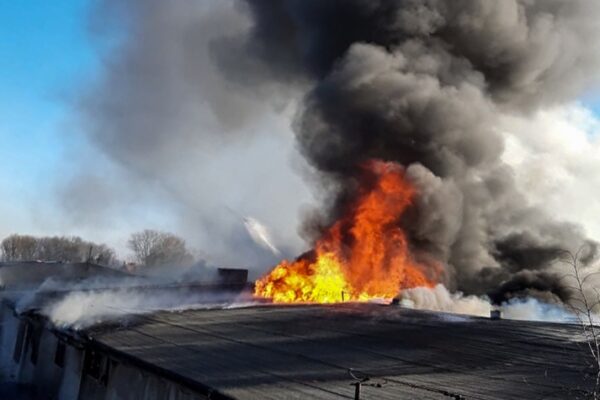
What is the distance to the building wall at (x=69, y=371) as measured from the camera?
30.7 feet

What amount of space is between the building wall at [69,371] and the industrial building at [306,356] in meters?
0.04

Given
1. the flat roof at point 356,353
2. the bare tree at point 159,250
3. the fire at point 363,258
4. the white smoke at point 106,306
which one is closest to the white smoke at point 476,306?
the fire at point 363,258

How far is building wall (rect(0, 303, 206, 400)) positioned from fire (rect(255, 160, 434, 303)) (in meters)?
7.59

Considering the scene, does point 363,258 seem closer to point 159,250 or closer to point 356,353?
point 356,353

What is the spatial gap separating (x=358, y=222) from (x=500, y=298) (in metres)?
10.5

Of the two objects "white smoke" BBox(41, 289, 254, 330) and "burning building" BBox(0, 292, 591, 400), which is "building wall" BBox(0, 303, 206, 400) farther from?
"white smoke" BBox(41, 289, 254, 330)

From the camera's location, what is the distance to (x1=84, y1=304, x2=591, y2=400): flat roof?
6.86m

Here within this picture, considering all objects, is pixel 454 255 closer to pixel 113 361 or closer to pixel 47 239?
pixel 113 361

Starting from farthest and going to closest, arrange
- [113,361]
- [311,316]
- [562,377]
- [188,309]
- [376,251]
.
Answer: [376,251] < [188,309] < [311,316] < [113,361] < [562,377]

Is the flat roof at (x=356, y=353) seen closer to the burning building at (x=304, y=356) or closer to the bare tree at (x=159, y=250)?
the burning building at (x=304, y=356)

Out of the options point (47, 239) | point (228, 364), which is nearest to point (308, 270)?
point (228, 364)

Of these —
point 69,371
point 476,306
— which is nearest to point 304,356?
point 69,371

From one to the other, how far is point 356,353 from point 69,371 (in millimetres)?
7951

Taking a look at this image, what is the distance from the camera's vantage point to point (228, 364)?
8312 mm
